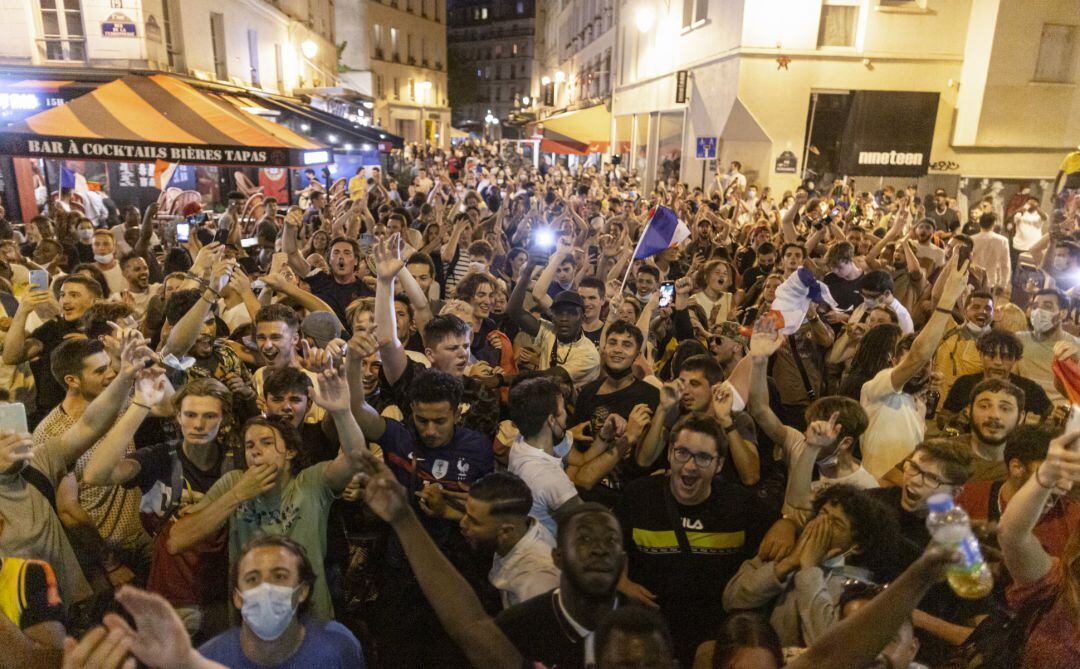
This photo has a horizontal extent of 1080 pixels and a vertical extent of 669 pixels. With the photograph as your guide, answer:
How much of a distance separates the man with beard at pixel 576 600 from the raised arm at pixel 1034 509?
1.40 meters

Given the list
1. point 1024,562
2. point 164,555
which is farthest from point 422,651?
point 1024,562

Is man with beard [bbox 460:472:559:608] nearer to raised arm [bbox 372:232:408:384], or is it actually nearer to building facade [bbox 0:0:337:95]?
raised arm [bbox 372:232:408:384]

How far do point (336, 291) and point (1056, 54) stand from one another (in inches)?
722

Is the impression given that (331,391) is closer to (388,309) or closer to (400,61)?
(388,309)

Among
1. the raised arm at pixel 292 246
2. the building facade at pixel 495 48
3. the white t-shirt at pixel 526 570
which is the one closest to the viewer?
the white t-shirt at pixel 526 570

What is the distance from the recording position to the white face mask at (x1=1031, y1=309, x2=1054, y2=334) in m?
5.25

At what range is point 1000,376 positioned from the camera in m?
4.53

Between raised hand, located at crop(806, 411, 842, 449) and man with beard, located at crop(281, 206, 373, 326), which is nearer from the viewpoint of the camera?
raised hand, located at crop(806, 411, 842, 449)

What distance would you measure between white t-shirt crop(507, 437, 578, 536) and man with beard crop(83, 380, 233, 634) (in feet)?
4.59

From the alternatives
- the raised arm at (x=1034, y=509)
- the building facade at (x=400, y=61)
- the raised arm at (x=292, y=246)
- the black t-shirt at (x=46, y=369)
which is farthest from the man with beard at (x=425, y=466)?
the building facade at (x=400, y=61)

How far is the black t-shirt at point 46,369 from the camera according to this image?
491cm

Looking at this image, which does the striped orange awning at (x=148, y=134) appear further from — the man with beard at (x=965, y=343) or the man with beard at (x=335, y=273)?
the man with beard at (x=965, y=343)

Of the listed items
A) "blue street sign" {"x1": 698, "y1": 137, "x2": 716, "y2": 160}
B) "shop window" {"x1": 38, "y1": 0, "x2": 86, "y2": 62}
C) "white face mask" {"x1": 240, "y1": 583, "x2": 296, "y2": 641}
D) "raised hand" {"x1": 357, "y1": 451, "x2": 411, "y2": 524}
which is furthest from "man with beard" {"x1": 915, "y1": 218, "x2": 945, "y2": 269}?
"shop window" {"x1": 38, "y1": 0, "x2": 86, "y2": 62}

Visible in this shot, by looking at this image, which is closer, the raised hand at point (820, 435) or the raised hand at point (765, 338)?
the raised hand at point (820, 435)
